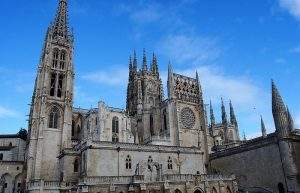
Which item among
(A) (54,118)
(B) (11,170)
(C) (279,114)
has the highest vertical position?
(A) (54,118)

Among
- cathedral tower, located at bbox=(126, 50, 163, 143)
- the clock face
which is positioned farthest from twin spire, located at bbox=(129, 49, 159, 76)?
the clock face

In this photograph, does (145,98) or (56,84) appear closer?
(56,84)

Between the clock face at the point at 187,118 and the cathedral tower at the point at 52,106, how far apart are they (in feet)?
64.7

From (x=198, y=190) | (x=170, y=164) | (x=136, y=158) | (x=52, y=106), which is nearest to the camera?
(x=198, y=190)

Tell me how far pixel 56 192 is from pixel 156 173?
38.6ft

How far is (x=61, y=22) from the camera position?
204ft

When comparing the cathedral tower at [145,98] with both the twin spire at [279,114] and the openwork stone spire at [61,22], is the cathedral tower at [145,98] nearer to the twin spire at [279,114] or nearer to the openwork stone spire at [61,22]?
the openwork stone spire at [61,22]

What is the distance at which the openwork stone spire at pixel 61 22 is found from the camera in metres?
60.1

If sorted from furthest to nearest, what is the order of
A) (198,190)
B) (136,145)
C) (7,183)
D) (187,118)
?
1. (187,118)
2. (7,183)
3. (136,145)
4. (198,190)

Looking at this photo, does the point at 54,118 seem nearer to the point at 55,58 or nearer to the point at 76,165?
the point at 55,58

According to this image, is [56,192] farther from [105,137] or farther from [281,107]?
[281,107]

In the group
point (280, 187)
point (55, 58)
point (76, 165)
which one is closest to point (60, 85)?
point (55, 58)

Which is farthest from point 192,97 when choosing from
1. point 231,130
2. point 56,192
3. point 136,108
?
point 56,192

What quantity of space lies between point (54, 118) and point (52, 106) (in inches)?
84.3
